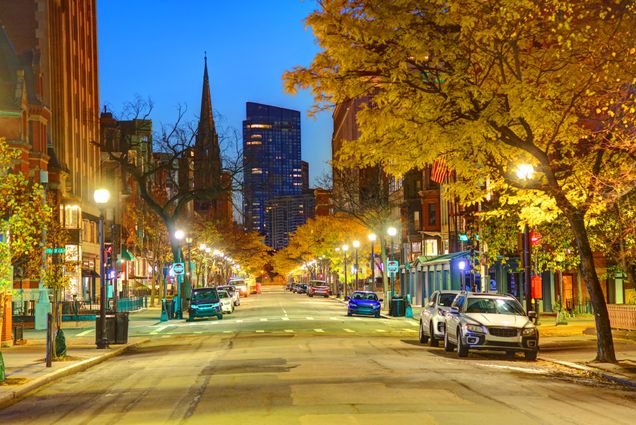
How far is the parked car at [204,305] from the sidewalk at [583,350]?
64.9 ft

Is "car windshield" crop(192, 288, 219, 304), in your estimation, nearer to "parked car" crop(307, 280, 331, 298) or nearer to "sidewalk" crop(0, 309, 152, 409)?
"sidewalk" crop(0, 309, 152, 409)

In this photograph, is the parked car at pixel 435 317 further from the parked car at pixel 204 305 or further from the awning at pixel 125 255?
the awning at pixel 125 255

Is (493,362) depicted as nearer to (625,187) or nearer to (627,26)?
(625,187)

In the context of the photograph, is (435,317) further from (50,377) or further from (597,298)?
(50,377)

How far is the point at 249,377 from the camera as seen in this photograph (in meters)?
19.1

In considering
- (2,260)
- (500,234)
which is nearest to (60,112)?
(500,234)

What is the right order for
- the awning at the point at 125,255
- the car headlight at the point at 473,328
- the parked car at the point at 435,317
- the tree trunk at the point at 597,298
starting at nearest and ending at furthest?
1. the tree trunk at the point at 597,298
2. the car headlight at the point at 473,328
3. the parked car at the point at 435,317
4. the awning at the point at 125,255

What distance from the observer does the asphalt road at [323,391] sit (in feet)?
43.8

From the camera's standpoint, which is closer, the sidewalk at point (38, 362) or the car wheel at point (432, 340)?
the sidewalk at point (38, 362)

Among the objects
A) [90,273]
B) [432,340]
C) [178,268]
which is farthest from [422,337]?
[90,273]

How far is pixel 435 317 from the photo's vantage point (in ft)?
95.6

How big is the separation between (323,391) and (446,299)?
1381 centimetres

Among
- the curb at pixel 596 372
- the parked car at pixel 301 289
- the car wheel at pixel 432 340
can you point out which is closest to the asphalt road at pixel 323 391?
the curb at pixel 596 372

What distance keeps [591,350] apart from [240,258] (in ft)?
378
